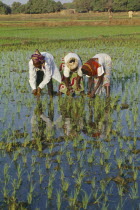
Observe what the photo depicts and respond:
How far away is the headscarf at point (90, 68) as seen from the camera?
5967 millimetres

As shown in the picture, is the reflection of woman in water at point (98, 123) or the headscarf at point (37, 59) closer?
the reflection of woman in water at point (98, 123)

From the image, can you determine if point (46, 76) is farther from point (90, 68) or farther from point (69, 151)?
point (69, 151)

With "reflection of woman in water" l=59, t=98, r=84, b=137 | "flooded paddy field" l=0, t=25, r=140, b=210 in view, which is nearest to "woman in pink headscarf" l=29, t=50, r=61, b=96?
"flooded paddy field" l=0, t=25, r=140, b=210

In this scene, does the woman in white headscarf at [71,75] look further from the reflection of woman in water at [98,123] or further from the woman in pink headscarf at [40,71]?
the reflection of woman in water at [98,123]

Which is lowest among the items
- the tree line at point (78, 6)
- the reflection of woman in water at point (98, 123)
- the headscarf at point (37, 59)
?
the reflection of woman in water at point (98, 123)

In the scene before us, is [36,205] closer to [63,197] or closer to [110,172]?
[63,197]

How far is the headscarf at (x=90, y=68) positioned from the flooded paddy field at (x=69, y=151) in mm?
561

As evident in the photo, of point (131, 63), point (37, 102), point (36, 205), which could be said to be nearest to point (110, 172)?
point (36, 205)

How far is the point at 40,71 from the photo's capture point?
6.73m

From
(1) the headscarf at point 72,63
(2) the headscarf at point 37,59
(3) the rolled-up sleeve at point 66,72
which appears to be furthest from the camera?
(3) the rolled-up sleeve at point 66,72

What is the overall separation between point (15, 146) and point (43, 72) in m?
2.69

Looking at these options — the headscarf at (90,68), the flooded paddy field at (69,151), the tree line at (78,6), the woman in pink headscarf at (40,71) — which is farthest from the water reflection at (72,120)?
the tree line at (78,6)

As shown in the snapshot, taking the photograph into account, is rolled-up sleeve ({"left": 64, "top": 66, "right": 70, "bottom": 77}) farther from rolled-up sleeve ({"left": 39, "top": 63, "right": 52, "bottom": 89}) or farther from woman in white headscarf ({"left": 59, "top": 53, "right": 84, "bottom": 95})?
rolled-up sleeve ({"left": 39, "top": 63, "right": 52, "bottom": 89})

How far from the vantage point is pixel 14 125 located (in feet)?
17.4
